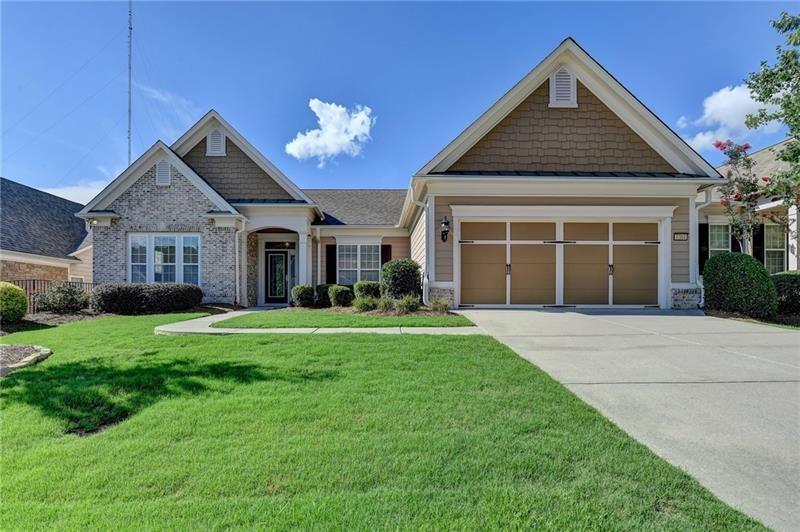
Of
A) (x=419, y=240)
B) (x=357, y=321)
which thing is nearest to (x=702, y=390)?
(x=357, y=321)

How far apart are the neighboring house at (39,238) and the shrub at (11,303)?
7015mm

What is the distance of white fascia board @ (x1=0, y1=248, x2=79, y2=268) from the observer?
49.5 ft

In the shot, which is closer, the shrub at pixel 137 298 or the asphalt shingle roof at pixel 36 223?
the shrub at pixel 137 298

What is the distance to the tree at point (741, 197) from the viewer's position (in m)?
13.0

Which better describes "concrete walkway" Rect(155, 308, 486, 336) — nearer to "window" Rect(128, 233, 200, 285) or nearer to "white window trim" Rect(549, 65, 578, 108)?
"window" Rect(128, 233, 200, 285)

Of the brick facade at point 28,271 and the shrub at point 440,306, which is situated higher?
the brick facade at point 28,271

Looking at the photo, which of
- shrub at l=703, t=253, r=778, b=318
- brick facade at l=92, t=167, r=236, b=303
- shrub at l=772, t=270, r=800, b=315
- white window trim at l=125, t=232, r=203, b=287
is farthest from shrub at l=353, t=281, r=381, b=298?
shrub at l=772, t=270, r=800, b=315

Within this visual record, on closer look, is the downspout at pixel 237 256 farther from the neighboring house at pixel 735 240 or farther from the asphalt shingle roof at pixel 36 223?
Result: the neighboring house at pixel 735 240

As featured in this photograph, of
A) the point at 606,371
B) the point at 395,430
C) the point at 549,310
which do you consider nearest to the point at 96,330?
the point at 395,430

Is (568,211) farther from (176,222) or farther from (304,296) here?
(176,222)

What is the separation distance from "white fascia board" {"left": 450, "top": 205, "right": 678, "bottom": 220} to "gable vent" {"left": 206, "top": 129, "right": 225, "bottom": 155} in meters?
9.82

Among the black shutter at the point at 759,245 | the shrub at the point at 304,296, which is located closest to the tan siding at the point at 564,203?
the shrub at the point at 304,296

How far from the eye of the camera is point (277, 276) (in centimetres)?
1625

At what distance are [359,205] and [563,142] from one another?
9.74m
